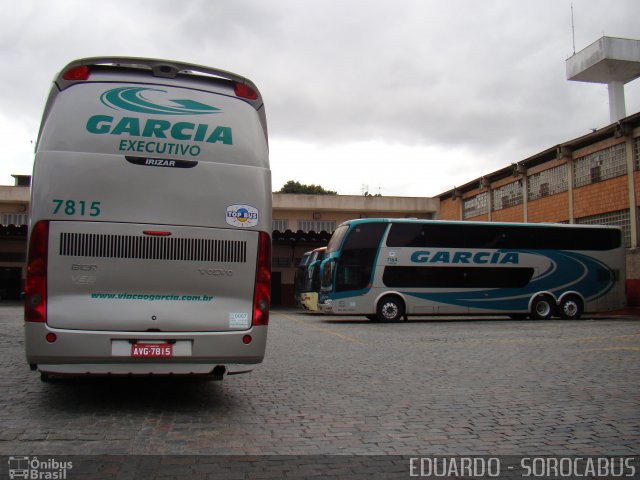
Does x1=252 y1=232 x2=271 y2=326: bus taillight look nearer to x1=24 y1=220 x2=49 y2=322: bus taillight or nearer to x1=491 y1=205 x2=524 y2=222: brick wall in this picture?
x1=24 y1=220 x2=49 y2=322: bus taillight

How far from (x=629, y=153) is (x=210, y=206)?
25.6 meters

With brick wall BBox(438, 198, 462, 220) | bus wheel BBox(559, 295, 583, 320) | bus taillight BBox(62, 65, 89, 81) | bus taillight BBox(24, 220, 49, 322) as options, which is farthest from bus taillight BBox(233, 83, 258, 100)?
brick wall BBox(438, 198, 462, 220)

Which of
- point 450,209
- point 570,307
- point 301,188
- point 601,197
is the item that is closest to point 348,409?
point 570,307

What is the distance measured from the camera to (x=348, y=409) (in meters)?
6.17

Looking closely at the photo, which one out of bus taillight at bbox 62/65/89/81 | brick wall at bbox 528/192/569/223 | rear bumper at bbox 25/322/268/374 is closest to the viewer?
rear bumper at bbox 25/322/268/374

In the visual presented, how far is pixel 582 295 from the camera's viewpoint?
2306 cm

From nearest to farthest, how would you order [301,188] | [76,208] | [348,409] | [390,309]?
[76,208]
[348,409]
[390,309]
[301,188]

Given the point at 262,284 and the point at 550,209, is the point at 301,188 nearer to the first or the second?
the point at 550,209

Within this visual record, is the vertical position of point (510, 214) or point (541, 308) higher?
point (510, 214)

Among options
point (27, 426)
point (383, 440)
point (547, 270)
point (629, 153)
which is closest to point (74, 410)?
point (27, 426)

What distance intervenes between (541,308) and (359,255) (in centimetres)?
774

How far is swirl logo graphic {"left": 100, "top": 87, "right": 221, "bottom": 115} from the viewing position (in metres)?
5.73

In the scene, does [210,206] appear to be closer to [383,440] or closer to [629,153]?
[383,440]

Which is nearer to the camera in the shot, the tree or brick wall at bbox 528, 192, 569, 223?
brick wall at bbox 528, 192, 569, 223
